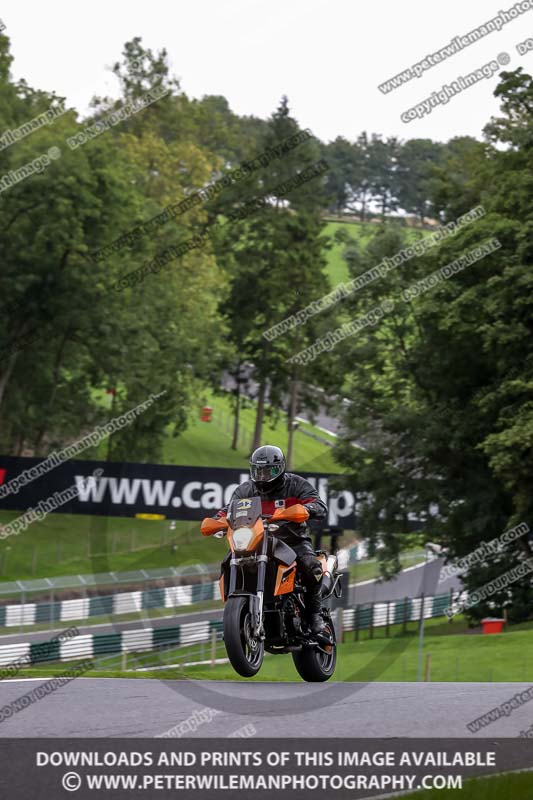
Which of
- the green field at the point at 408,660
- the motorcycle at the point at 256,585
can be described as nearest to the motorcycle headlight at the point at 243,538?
the motorcycle at the point at 256,585

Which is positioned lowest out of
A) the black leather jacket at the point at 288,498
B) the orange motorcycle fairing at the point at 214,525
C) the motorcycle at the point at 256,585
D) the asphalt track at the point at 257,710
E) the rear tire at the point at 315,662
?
the asphalt track at the point at 257,710

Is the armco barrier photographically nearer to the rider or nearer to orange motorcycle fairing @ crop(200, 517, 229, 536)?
the rider

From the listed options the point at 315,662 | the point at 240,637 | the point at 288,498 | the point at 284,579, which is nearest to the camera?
the point at 240,637

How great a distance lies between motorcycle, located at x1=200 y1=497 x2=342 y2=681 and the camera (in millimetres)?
10203

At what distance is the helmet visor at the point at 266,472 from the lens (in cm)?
1070

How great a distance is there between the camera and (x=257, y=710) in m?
9.27

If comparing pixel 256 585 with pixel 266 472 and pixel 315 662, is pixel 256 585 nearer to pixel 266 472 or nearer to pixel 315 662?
pixel 266 472

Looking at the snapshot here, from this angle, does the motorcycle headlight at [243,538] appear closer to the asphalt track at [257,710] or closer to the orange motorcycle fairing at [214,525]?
the orange motorcycle fairing at [214,525]

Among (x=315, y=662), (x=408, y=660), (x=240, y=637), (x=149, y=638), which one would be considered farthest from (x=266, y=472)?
(x=149, y=638)

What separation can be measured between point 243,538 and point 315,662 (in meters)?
1.96

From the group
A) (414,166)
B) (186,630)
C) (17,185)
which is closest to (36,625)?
(186,630)

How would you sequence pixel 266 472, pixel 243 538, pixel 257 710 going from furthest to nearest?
pixel 266 472
pixel 243 538
pixel 257 710

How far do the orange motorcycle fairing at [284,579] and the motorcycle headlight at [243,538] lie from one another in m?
0.44

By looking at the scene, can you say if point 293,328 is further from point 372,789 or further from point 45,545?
point 372,789
